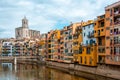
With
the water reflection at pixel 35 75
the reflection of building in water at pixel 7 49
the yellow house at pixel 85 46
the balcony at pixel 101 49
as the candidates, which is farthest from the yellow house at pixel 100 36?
the reflection of building in water at pixel 7 49

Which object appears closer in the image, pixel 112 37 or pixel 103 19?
pixel 112 37

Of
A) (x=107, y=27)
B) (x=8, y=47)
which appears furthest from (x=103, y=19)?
(x=8, y=47)

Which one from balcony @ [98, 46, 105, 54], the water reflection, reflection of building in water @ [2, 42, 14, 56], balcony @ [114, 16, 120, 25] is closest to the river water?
the water reflection

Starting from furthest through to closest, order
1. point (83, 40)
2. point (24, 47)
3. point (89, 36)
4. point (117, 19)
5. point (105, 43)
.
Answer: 1. point (24, 47)
2. point (83, 40)
3. point (89, 36)
4. point (105, 43)
5. point (117, 19)

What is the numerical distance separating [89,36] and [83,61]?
8.52 meters

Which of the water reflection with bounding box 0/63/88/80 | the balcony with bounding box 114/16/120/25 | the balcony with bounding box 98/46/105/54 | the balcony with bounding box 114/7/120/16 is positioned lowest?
the water reflection with bounding box 0/63/88/80

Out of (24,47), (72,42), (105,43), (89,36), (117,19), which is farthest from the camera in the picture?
(24,47)

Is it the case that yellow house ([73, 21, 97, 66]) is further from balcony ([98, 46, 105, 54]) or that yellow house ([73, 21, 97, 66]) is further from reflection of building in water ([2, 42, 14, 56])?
reflection of building in water ([2, 42, 14, 56])

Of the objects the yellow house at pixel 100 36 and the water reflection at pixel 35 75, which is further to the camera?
the yellow house at pixel 100 36

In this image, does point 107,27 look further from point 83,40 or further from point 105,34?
point 83,40

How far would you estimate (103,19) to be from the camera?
2746 inches

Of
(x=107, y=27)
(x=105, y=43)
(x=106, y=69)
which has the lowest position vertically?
(x=106, y=69)

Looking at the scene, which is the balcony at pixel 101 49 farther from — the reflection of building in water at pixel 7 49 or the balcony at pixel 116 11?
the reflection of building in water at pixel 7 49

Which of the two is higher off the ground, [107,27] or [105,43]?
[107,27]
